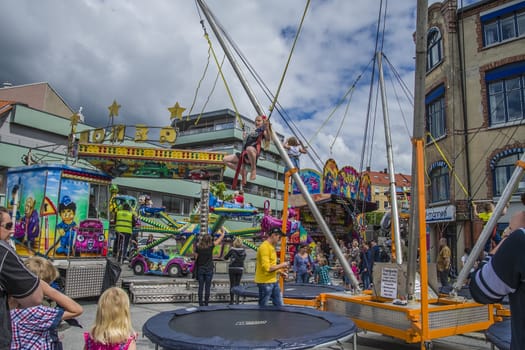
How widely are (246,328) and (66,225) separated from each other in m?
6.30

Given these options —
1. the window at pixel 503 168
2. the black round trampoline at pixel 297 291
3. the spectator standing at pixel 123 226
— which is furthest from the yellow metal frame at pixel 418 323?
the window at pixel 503 168

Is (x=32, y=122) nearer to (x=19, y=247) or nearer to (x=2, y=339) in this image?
(x=19, y=247)

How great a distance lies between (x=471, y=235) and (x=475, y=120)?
5.28 m

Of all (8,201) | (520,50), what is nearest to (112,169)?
(8,201)

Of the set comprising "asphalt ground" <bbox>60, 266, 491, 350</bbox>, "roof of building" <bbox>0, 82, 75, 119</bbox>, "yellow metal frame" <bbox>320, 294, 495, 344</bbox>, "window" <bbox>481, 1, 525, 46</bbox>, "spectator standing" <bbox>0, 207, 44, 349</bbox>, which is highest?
"roof of building" <bbox>0, 82, 75, 119</bbox>

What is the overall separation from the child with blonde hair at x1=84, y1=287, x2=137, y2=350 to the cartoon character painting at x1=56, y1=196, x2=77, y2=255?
283 inches

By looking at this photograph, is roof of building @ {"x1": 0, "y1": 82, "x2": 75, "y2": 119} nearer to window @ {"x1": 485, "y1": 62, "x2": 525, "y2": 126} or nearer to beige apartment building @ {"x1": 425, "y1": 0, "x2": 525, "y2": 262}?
beige apartment building @ {"x1": 425, "y1": 0, "x2": 525, "y2": 262}

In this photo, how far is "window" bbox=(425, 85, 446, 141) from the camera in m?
20.4

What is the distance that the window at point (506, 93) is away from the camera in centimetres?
1753

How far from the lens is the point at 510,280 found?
2104 mm

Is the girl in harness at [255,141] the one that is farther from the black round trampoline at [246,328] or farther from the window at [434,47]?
the window at [434,47]

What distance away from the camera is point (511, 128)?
685 inches

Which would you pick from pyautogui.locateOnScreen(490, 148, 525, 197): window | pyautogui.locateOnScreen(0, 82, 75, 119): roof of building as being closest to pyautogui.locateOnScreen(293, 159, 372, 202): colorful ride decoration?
pyautogui.locateOnScreen(490, 148, 525, 197): window

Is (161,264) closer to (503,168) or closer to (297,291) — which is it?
(297,291)
